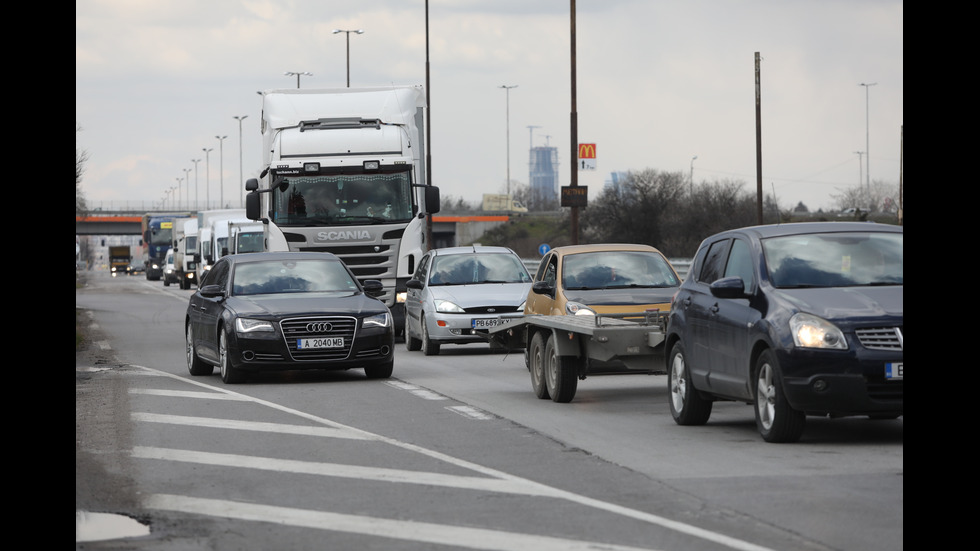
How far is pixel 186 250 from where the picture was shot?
68625 millimetres

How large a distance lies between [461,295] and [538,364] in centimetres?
747

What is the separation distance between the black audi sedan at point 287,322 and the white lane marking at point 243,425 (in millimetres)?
3416

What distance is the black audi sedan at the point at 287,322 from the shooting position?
17234 millimetres

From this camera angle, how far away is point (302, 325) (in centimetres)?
1731

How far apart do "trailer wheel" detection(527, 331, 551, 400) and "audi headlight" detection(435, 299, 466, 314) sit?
22.1ft

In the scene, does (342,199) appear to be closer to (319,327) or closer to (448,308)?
(448,308)

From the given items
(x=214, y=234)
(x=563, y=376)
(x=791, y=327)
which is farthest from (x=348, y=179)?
(x=214, y=234)

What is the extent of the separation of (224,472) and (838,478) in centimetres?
395

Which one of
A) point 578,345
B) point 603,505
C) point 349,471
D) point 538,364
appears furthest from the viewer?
point 538,364

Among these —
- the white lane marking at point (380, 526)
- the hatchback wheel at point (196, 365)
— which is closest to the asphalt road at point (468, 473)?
the white lane marking at point (380, 526)

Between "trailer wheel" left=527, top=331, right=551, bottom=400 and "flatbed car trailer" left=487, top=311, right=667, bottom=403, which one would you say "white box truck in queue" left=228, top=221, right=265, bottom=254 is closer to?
"flatbed car trailer" left=487, top=311, right=667, bottom=403

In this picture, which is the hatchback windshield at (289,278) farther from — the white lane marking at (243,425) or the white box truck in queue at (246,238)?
the white box truck in queue at (246,238)

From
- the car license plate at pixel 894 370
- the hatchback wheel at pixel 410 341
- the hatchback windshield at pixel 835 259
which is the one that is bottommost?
the hatchback wheel at pixel 410 341

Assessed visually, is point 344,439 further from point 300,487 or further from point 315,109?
point 315,109
